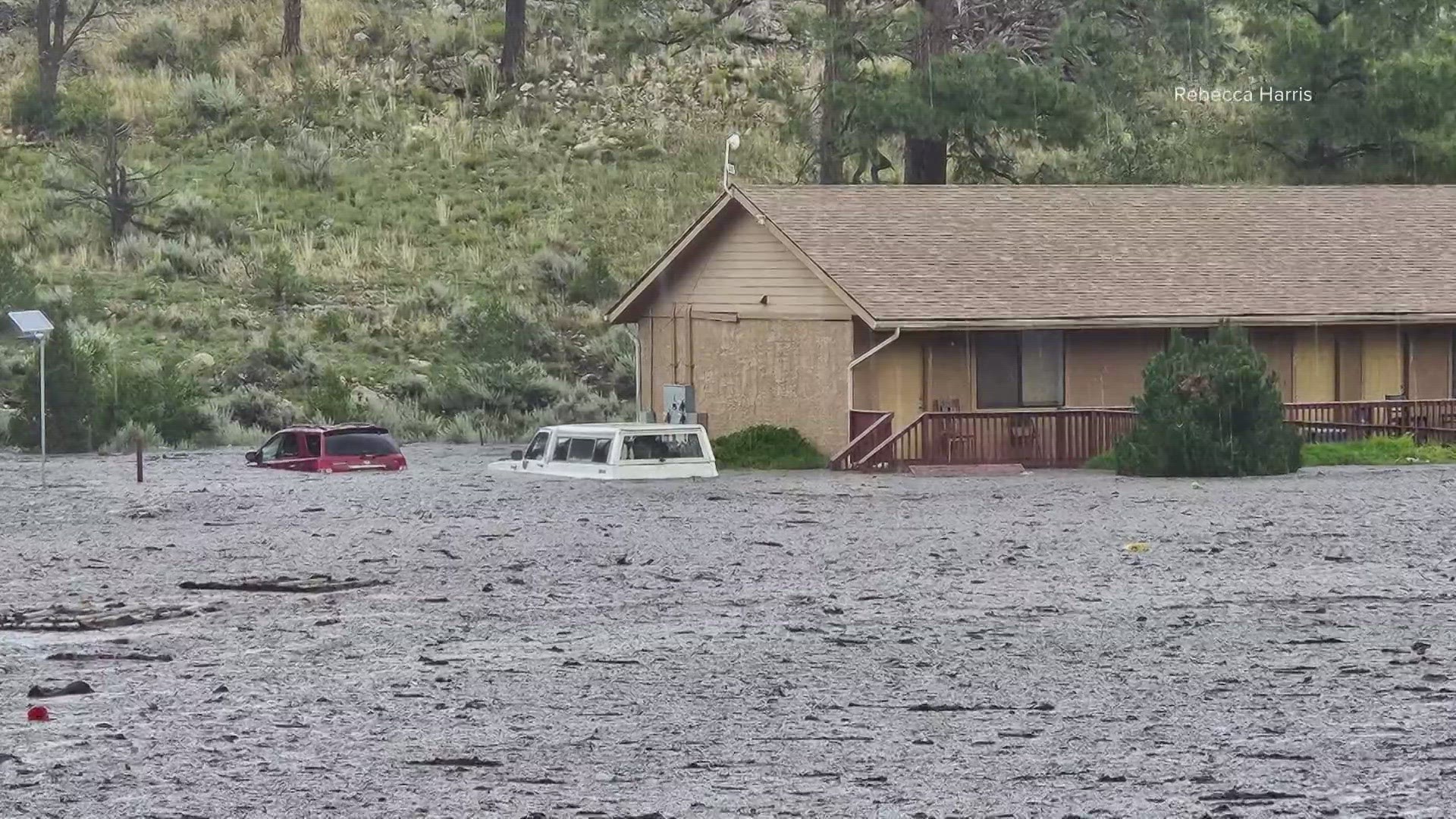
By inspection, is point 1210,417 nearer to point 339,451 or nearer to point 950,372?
point 950,372

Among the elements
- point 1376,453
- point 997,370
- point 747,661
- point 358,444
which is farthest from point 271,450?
point 747,661

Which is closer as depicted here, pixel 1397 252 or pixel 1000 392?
pixel 1000 392

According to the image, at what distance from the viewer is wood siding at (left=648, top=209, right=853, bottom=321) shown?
123 feet

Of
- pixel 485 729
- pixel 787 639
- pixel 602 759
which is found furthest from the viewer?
pixel 787 639

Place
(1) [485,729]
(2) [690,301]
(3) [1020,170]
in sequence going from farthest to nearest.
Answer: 1. (3) [1020,170]
2. (2) [690,301]
3. (1) [485,729]

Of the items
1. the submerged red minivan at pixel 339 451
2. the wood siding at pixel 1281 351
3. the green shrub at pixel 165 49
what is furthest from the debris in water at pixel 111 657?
the green shrub at pixel 165 49

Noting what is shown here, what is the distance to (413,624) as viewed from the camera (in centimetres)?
1959

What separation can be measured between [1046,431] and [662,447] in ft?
20.4

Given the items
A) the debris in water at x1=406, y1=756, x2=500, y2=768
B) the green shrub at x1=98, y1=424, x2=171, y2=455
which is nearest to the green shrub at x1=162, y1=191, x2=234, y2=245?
the green shrub at x1=98, y1=424, x2=171, y2=455

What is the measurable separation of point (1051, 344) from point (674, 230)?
86.8 feet

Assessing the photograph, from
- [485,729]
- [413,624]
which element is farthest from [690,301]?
[485,729]

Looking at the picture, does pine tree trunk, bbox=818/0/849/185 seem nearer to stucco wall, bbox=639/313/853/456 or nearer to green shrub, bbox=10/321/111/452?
stucco wall, bbox=639/313/853/456

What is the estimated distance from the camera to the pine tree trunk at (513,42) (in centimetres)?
7250

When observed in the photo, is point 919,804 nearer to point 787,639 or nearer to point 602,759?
point 602,759
